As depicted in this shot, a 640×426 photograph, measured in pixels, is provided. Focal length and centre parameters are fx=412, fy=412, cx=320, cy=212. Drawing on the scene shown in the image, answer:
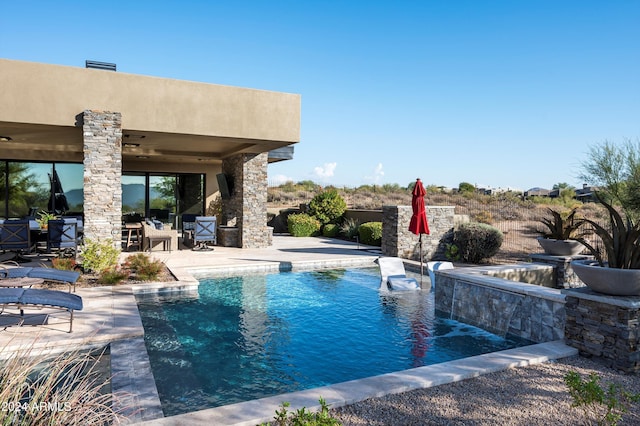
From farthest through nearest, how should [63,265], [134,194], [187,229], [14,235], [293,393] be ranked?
[134,194] < [187,229] < [14,235] < [63,265] < [293,393]

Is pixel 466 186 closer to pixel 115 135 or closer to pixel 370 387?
pixel 115 135

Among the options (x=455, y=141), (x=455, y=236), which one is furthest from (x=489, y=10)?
(x=455, y=141)

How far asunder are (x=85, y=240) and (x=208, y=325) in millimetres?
4790

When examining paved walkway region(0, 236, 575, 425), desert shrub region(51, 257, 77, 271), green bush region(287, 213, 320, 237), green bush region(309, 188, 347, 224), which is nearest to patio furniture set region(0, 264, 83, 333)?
paved walkway region(0, 236, 575, 425)

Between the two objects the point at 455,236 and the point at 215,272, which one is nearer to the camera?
the point at 215,272

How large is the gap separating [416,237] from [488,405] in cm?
1000

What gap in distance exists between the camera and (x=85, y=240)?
9.36 m

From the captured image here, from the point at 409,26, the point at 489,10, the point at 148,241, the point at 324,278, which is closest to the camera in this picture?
the point at 324,278

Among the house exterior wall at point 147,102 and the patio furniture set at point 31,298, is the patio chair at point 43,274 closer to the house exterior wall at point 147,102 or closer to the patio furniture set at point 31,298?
the patio furniture set at point 31,298

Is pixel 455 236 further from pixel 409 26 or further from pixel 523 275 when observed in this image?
pixel 409 26

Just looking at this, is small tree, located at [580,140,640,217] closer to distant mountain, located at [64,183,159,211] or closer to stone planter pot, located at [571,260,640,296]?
stone planter pot, located at [571,260,640,296]

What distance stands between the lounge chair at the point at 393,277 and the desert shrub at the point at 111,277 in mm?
5508

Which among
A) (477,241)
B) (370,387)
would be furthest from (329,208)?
(370,387)

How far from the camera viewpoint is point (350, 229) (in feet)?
59.8
